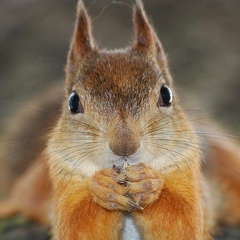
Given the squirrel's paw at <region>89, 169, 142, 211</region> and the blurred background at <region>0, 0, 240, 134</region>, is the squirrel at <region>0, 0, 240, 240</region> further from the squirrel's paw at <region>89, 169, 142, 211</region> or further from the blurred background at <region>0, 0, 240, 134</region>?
the blurred background at <region>0, 0, 240, 134</region>

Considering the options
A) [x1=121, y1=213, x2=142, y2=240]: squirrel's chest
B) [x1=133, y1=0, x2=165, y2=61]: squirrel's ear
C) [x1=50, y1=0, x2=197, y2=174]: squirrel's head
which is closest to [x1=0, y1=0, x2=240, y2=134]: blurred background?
[x1=133, y1=0, x2=165, y2=61]: squirrel's ear

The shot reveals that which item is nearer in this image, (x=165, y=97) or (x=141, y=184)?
(x=141, y=184)

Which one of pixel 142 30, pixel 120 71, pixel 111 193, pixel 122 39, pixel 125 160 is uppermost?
pixel 122 39

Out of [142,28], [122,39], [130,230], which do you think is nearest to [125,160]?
[130,230]

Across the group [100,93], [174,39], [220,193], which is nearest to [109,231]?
[100,93]

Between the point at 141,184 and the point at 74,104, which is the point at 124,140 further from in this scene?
the point at 74,104

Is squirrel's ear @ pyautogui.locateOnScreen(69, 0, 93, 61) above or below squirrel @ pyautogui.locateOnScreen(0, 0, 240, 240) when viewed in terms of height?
above

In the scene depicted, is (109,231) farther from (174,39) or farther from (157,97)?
(174,39)
